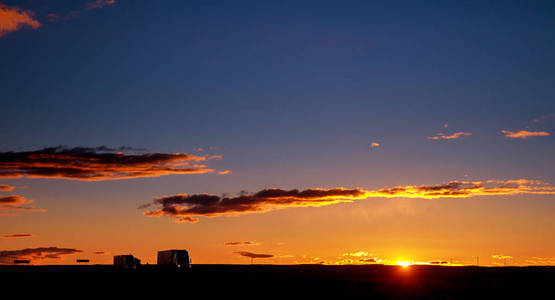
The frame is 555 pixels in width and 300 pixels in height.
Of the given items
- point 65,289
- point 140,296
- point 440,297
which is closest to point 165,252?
point 65,289

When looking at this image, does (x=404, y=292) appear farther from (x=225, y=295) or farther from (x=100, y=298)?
(x=100, y=298)

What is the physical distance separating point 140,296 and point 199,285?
14638mm

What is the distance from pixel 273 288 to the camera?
3246 inches

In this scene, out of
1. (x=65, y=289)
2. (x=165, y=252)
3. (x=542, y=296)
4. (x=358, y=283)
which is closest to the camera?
(x=65, y=289)

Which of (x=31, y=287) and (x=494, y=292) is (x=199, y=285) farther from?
(x=494, y=292)

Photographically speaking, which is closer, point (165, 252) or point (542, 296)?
point (542, 296)

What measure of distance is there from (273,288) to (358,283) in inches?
647

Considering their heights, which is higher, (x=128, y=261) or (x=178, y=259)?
(x=178, y=259)

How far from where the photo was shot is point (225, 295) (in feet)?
239

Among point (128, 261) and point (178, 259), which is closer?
point (178, 259)

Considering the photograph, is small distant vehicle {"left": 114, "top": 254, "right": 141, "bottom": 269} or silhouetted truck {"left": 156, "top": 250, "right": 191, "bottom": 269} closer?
silhouetted truck {"left": 156, "top": 250, "right": 191, "bottom": 269}

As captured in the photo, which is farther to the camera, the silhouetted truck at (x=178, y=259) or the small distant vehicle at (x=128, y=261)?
the small distant vehicle at (x=128, y=261)

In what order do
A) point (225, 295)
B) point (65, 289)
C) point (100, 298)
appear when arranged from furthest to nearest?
1. point (65, 289)
2. point (225, 295)
3. point (100, 298)

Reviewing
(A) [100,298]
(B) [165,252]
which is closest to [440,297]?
(A) [100,298]
